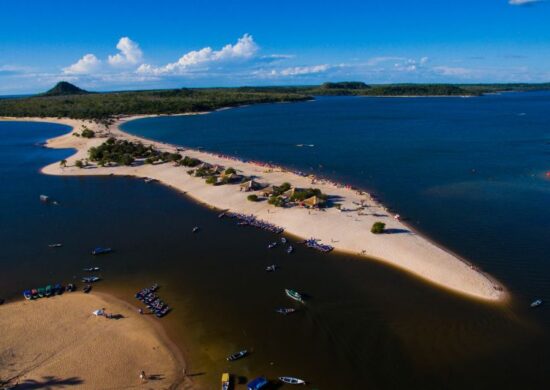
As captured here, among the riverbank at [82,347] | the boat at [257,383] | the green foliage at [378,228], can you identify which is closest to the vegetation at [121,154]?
the riverbank at [82,347]

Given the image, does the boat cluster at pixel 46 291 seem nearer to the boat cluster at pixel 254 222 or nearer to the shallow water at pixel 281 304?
the shallow water at pixel 281 304

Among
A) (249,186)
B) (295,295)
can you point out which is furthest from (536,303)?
(249,186)

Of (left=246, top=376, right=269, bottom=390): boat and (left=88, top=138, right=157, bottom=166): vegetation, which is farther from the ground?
(left=88, top=138, right=157, bottom=166): vegetation

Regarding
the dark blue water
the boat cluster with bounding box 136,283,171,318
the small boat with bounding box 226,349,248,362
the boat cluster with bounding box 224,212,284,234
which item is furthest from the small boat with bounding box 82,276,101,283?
the dark blue water

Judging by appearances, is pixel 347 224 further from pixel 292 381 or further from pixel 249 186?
pixel 292 381

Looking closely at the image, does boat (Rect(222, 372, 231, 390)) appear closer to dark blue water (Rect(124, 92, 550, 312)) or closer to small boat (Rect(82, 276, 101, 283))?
small boat (Rect(82, 276, 101, 283))

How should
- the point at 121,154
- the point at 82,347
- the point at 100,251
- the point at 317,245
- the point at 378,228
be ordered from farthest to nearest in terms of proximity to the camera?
the point at 121,154 → the point at 378,228 → the point at 317,245 → the point at 100,251 → the point at 82,347

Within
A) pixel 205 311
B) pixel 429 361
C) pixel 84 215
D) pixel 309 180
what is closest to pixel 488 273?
pixel 429 361
